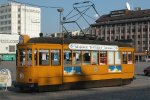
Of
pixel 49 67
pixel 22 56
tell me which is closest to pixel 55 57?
pixel 49 67

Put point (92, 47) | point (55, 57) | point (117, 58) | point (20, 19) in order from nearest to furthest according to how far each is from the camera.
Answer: point (55, 57), point (92, 47), point (117, 58), point (20, 19)

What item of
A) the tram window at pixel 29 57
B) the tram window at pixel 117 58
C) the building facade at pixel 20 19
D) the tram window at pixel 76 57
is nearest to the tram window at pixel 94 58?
the tram window at pixel 76 57

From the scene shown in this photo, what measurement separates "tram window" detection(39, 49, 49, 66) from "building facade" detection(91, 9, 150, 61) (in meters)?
123

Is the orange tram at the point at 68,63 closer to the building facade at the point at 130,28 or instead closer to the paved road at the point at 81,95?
the paved road at the point at 81,95

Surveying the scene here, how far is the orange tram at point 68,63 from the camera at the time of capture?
17.5 meters

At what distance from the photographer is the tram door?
57.3ft

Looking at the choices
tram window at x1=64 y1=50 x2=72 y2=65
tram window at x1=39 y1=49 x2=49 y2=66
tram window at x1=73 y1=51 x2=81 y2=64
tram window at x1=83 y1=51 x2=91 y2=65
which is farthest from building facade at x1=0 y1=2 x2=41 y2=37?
tram window at x1=39 y1=49 x2=49 y2=66

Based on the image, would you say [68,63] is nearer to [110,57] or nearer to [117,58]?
[110,57]

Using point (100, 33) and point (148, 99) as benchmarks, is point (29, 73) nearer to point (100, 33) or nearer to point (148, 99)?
point (148, 99)

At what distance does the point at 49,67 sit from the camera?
17766 millimetres

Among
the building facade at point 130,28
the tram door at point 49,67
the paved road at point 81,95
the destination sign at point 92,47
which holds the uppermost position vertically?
the building facade at point 130,28

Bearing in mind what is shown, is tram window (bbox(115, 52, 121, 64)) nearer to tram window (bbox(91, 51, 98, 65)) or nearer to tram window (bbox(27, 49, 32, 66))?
tram window (bbox(91, 51, 98, 65))

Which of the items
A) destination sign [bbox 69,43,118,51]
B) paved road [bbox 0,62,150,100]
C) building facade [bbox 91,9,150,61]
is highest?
building facade [bbox 91,9,150,61]

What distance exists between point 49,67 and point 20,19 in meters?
131
